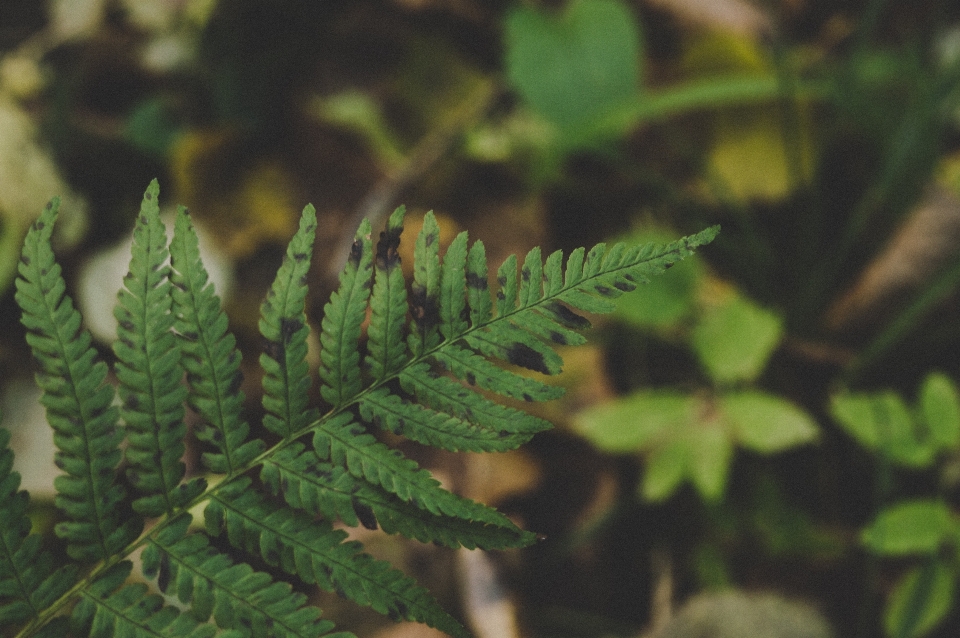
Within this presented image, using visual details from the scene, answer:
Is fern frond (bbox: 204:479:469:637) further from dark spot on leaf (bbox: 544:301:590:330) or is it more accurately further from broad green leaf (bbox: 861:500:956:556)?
broad green leaf (bbox: 861:500:956:556)

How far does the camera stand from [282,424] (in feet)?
2.13

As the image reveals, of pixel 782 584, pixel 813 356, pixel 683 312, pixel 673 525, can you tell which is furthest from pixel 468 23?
pixel 782 584

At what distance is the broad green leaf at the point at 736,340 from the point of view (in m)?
1.37

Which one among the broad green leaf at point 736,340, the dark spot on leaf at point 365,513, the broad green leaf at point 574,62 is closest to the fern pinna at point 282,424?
the dark spot on leaf at point 365,513

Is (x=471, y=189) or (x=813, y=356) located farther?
(x=471, y=189)

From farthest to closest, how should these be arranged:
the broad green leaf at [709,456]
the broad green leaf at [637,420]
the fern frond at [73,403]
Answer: the broad green leaf at [637,420]
the broad green leaf at [709,456]
the fern frond at [73,403]

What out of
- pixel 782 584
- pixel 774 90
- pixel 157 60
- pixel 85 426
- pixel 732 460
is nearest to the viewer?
pixel 85 426

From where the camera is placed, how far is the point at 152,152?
1928mm

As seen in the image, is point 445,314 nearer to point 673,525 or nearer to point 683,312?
point 683,312

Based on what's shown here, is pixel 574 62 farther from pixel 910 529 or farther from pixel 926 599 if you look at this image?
pixel 926 599

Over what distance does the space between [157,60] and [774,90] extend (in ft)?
6.01

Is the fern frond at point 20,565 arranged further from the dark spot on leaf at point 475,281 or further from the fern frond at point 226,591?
the dark spot on leaf at point 475,281

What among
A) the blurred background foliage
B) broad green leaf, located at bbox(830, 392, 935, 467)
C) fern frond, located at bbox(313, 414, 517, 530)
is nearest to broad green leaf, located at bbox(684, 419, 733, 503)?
the blurred background foliage

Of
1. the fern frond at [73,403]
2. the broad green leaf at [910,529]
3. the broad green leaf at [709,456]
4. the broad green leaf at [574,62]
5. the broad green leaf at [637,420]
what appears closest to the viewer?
the fern frond at [73,403]
